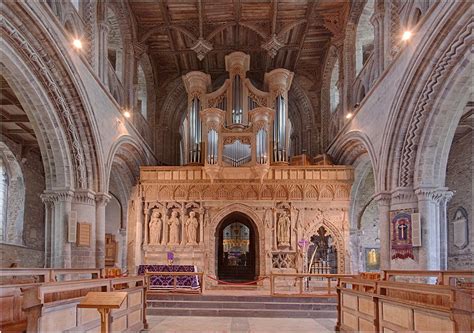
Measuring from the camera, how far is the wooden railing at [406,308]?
4191mm

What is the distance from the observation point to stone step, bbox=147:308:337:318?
10.9 meters

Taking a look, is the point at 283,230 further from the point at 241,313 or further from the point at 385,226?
the point at 241,313

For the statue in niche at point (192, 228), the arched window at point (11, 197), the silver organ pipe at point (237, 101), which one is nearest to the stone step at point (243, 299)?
the statue in niche at point (192, 228)

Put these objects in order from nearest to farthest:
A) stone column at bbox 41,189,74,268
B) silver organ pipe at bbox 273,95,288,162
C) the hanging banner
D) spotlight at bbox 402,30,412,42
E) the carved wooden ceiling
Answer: spotlight at bbox 402,30,412,42, the hanging banner, stone column at bbox 41,189,74,268, the carved wooden ceiling, silver organ pipe at bbox 273,95,288,162

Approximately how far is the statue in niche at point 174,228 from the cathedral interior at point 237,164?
35mm

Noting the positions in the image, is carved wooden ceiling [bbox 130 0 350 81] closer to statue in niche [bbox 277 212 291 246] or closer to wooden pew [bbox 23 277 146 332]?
statue in niche [bbox 277 212 291 246]

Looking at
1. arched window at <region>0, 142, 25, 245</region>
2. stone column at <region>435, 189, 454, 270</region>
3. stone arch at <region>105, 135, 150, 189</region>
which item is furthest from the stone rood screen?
stone column at <region>435, 189, 454, 270</region>

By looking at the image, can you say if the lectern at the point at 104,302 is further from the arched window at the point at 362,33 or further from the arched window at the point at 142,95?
the arched window at the point at 142,95

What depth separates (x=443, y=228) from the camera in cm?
1056

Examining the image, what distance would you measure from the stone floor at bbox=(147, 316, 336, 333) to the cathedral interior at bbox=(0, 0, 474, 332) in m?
0.10

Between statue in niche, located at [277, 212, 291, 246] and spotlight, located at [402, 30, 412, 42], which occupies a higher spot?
spotlight, located at [402, 30, 412, 42]

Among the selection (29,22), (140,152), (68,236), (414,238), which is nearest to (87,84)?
(29,22)

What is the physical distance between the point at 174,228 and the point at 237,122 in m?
4.43

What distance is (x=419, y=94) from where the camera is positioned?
10156 mm
